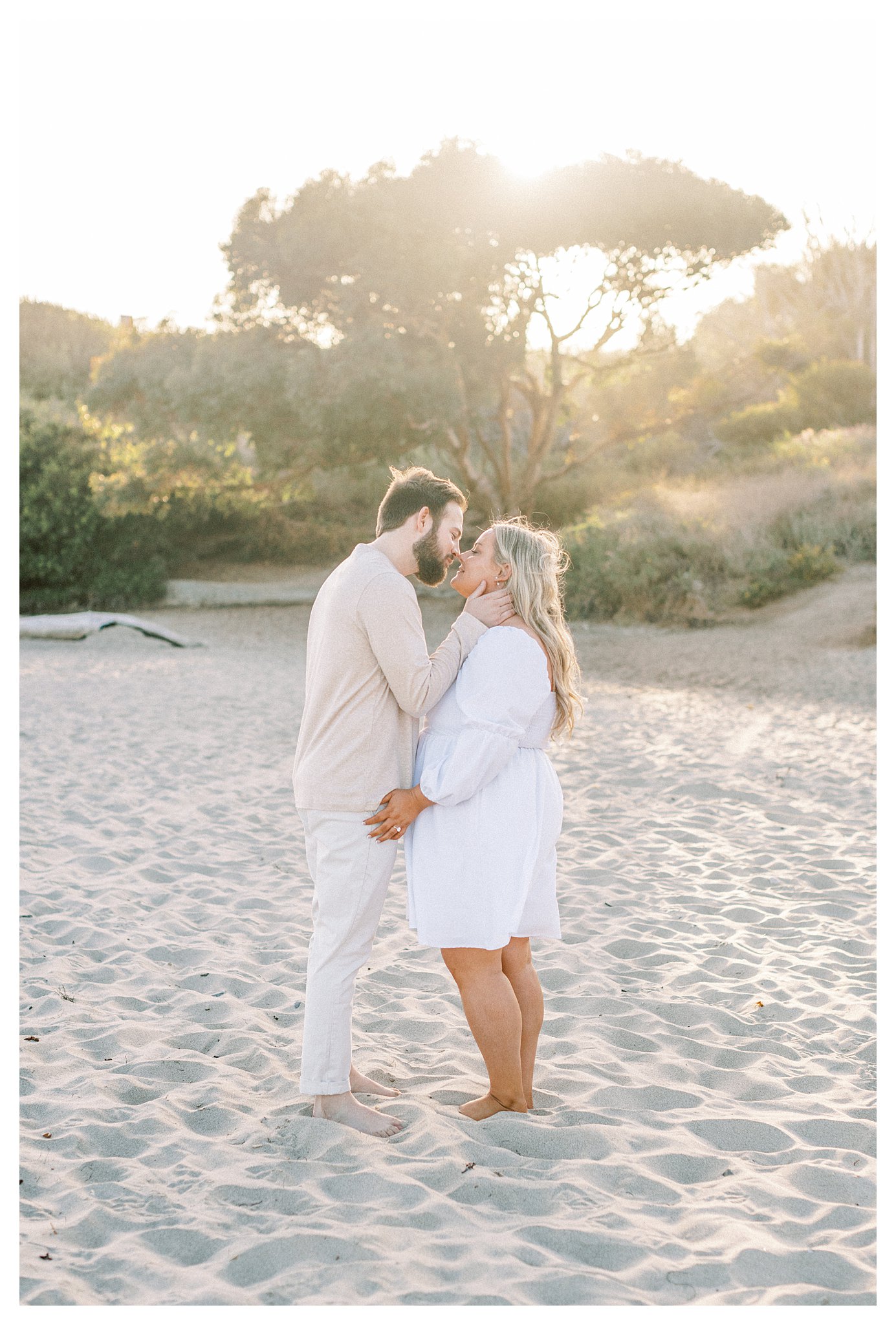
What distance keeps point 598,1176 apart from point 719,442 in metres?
27.8

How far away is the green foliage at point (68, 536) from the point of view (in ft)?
68.7

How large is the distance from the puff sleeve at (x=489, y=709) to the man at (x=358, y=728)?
0.24 ft

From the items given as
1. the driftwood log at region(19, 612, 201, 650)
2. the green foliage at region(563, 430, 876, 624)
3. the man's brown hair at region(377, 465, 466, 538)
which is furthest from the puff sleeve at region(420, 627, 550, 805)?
the green foliage at region(563, 430, 876, 624)

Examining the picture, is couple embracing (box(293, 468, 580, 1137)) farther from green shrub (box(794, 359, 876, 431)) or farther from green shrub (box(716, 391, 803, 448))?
green shrub (box(794, 359, 876, 431))

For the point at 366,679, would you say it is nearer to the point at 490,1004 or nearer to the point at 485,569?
the point at 485,569

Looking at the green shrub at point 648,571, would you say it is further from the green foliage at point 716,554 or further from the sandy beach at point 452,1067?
the sandy beach at point 452,1067

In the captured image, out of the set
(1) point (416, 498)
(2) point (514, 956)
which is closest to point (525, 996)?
(2) point (514, 956)

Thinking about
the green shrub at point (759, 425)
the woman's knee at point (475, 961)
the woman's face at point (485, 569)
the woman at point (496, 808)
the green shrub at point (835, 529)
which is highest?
the green shrub at point (759, 425)

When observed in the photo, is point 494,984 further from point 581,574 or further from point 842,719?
point 581,574

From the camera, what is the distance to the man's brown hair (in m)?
3.21

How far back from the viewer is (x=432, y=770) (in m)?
3.13

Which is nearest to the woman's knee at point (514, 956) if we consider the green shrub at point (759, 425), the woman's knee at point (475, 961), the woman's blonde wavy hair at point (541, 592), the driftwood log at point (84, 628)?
the woman's knee at point (475, 961)

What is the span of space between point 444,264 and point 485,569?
51.3 ft
